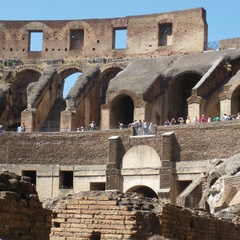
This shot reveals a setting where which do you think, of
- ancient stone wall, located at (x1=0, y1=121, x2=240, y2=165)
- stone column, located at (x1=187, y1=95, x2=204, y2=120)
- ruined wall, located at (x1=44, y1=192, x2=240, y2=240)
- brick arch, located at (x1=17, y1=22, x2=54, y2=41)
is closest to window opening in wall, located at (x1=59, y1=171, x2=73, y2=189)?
ancient stone wall, located at (x1=0, y1=121, x2=240, y2=165)

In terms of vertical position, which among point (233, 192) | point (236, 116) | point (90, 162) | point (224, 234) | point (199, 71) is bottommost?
point (224, 234)

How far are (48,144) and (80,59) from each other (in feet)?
34.5

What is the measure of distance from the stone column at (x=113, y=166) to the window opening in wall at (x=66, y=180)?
8.63 ft

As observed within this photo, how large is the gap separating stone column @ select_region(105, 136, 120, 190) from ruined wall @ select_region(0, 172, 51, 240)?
24.1m

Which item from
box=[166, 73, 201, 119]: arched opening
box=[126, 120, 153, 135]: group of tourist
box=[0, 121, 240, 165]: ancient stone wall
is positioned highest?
box=[166, 73, 201, 119]: arched opening

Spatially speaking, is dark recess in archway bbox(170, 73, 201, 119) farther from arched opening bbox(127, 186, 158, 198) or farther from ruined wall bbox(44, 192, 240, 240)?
ruined wall bbox(44, 192, 240, 240)

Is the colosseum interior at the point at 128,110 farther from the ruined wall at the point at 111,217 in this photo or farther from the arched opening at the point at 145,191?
the ruined wall at the point at 111,217

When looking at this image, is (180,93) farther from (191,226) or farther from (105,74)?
(191,226)

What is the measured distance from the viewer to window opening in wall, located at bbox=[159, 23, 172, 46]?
43.2 meters

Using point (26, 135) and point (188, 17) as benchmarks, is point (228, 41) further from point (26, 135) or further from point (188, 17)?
point (26, 135)

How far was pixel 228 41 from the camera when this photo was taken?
41.3 metres

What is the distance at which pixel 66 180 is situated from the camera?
35031 millimetres

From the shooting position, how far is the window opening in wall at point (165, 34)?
43.2 meters

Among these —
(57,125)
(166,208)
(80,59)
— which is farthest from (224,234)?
(80,59)
